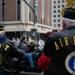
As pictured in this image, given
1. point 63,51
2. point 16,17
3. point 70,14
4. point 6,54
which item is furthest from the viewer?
point 16,17

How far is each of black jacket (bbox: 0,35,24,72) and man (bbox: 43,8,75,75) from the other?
1563 millimetres

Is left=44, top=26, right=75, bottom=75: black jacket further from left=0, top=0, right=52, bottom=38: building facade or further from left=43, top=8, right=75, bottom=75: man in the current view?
left=0, top=0, right=52, bottom=38: building facade

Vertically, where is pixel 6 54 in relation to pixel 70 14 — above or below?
below

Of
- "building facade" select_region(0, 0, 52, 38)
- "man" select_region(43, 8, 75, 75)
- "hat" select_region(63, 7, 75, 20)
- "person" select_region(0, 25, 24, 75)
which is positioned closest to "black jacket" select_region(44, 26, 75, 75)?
"man" select_region(43, 8, 75, 75)

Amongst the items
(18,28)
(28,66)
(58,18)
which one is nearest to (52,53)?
(28,66)

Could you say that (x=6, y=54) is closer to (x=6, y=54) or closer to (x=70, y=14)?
(x=6, y=54)

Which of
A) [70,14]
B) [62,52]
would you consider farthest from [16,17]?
[62,52]

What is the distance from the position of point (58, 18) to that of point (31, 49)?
12893cm

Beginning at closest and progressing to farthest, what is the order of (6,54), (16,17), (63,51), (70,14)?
(63,51)
(70,14)
(6,54)
(16,17)

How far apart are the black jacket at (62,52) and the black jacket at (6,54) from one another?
1.58 m

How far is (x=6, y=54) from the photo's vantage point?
15.5ft

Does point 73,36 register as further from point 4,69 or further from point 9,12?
point 9,12

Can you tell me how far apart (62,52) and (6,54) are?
5.69ft

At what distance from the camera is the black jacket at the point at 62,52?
123 inches
